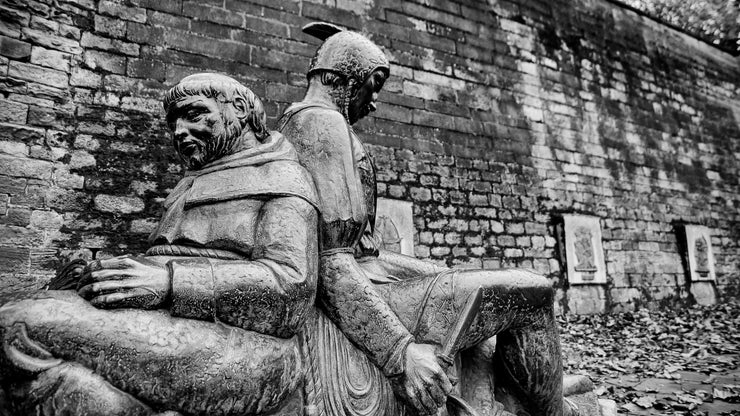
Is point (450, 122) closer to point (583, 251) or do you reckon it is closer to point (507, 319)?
point (583, 251)

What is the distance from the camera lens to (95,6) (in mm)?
4492

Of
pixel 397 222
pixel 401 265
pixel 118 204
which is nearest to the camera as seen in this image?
pixel 401 265

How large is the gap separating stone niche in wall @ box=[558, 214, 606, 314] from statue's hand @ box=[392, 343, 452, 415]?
241 inches

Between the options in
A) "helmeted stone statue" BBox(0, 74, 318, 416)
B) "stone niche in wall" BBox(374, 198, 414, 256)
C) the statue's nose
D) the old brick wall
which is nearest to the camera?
"helmeted stone statue" BBox(0, 74, 318, 416)

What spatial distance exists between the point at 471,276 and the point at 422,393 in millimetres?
426

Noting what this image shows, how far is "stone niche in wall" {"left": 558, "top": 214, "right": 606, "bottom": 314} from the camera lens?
273 inches

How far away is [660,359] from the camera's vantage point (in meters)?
4.49

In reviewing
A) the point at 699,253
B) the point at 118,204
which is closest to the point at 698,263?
the point at 699,253

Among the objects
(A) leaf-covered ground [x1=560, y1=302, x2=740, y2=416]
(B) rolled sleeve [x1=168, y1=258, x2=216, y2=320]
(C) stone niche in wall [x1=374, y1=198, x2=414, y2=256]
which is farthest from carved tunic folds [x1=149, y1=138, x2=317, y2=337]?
(C) stone niche in wall [x1=374, y1=198, x2=414, y2=256]

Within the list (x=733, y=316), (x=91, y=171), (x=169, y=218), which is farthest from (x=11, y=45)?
(x=733, y=316)

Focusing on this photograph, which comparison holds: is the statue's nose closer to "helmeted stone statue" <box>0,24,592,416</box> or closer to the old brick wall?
"helmeted stone statue" <box>0,24,592,416</box>

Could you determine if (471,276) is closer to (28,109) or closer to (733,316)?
(28,109)

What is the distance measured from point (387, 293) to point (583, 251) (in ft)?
20.7

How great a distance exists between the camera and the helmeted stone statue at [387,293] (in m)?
1.46
